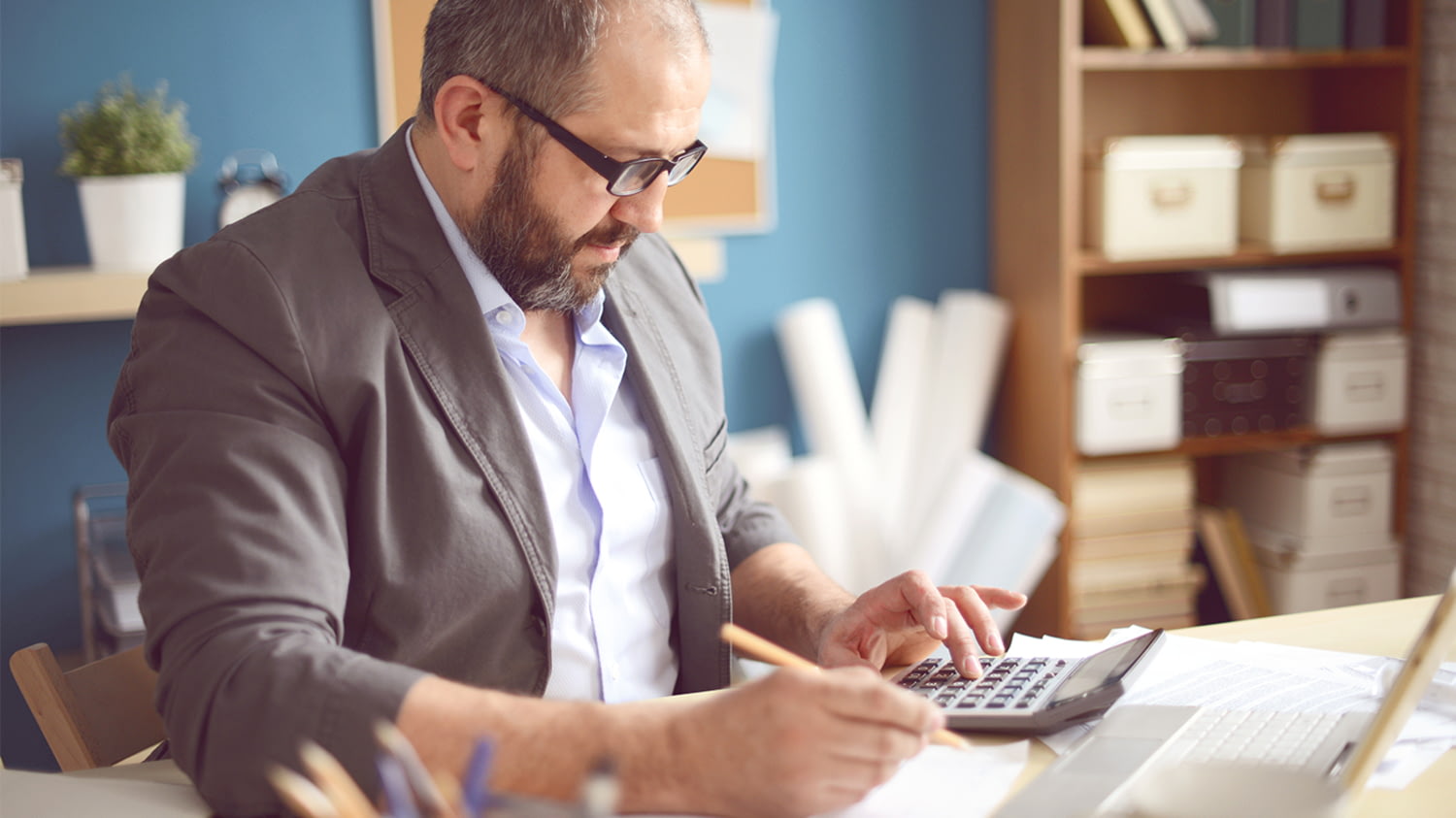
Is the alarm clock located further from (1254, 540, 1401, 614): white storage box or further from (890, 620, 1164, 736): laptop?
(1254, 540, 1401, 614): white storage box

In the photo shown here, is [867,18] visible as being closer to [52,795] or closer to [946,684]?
[946,684]

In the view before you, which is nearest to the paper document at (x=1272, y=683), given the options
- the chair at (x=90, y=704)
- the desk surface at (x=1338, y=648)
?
the desk surface at (x=1338, y=648)

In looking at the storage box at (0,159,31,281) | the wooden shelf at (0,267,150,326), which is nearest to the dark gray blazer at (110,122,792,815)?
the wooden shelf at (0,267,150,326)

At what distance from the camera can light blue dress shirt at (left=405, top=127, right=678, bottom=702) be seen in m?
1.31

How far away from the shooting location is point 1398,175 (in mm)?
2910

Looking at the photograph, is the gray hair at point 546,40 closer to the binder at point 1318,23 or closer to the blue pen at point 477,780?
the blue pen at point 477,780

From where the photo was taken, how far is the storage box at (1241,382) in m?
2.81

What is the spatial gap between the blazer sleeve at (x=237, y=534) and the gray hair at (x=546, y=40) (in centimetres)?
31

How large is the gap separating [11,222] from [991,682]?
1948 millimetres

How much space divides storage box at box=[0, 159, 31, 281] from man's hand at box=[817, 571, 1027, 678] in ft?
5.63

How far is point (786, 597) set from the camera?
56.3 inches

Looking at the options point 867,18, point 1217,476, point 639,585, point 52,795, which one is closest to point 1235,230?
point 1217,476

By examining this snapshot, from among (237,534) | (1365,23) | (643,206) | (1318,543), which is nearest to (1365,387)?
(1318,543)

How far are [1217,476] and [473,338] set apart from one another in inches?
98.0
